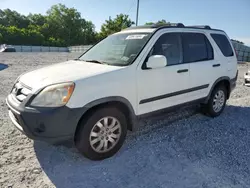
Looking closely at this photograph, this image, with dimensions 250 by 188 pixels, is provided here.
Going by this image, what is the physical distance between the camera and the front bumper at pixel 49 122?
2.48m

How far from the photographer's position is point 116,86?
2.90 metres

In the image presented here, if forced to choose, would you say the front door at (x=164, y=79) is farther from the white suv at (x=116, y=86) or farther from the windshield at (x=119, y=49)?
the windshield at (x=119, y=49)

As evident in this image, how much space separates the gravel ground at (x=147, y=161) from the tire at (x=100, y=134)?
0.45 ft

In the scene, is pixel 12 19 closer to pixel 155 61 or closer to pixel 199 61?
pixel 199 61

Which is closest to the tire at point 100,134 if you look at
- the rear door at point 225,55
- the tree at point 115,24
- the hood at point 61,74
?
the hood at point 61,74

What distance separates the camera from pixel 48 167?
110 inches

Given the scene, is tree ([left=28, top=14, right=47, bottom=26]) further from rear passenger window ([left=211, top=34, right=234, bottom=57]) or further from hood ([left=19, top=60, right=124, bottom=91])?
hood ([left=19, top=60, right=124, bottom=91])

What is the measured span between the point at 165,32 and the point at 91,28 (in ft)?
225

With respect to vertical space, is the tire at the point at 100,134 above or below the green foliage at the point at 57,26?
below

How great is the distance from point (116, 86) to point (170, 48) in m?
1.35

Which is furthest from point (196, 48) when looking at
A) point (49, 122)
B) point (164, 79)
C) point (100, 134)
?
point (49, 122)

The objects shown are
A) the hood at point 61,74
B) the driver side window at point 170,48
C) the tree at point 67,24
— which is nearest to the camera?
the hood at point 61,74

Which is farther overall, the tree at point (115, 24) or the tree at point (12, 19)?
the tree at point (12, 19)

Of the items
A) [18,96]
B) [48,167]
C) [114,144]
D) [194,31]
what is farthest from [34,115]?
[194,31]
